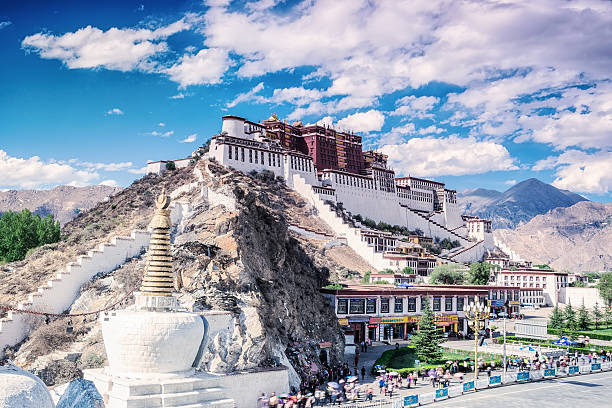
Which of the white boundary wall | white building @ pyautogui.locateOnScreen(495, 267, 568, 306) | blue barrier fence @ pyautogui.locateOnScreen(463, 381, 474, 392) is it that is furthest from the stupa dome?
white building @ pyautogui.locateOnScreen(495, 267, 568, 306)

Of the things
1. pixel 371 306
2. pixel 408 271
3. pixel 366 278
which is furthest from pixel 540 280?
pixel 371 306

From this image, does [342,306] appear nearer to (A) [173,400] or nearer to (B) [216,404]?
(B) [216,404]

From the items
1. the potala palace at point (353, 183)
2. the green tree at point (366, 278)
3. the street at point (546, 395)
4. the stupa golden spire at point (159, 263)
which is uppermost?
the potala palace at point (353, 183)

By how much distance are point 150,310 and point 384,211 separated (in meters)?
96.5

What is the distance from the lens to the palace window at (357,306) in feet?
166

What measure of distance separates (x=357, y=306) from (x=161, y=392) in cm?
3407

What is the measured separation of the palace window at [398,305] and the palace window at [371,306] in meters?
2.62

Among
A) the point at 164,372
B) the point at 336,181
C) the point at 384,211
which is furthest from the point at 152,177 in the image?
the point at 164,372

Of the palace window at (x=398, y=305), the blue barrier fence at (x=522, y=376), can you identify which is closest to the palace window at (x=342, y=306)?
the palace window at (x=398, y=305)

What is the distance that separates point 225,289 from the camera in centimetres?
3206

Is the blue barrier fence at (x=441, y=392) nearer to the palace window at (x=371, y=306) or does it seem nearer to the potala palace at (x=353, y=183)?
the palace window at (x=371, y=306)

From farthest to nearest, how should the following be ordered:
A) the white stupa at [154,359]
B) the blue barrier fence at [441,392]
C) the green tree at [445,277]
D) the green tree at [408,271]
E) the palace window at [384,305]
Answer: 1. the green tree at [408,271]
2. the green tree at [445,277]
3. the palace window at [384,305]
4. the blue barrier fence at [441,392]
5. the white stupa at [154,359]

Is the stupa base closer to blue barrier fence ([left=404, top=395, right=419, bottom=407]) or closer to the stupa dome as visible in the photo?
the stupa dome

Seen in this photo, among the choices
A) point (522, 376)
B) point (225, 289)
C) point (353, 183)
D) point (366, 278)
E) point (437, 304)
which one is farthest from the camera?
point (353, 183)
